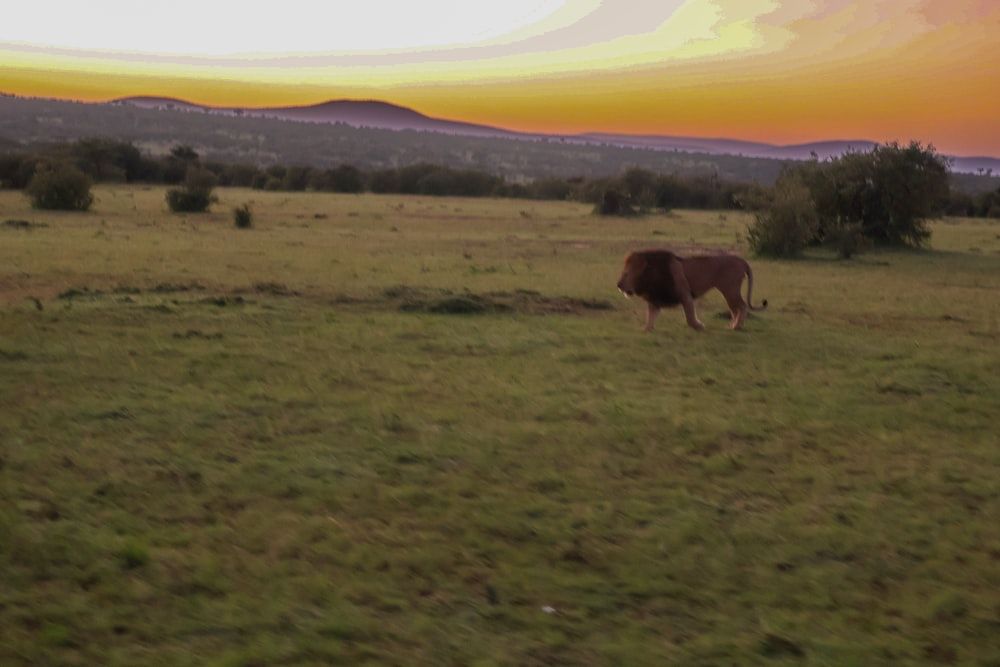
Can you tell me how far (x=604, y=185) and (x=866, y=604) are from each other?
4577 centimetres

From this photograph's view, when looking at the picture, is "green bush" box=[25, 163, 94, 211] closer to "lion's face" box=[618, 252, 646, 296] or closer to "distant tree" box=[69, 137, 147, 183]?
"distant tree" box=[69, 137, 147, 183]

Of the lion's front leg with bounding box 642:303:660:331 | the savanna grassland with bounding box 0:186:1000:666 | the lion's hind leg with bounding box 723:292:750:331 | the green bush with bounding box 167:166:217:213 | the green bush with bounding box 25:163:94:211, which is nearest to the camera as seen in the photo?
the savanna grassland with bounding box 0:186:1000:666

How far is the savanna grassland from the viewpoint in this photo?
4.02 metres

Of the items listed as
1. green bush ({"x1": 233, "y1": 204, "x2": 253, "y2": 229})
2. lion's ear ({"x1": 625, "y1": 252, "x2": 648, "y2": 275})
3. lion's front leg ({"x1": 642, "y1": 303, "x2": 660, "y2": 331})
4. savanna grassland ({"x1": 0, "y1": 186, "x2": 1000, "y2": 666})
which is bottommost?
savanna grassland ({"x1": 0, "y1": 186, "x2": 1000, "y2": 666})

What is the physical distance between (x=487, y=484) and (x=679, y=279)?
576 cm

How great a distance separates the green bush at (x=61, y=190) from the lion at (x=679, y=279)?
24.3 meters

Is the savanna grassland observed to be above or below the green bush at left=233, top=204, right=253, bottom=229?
below

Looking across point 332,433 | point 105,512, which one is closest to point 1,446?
point 105,512

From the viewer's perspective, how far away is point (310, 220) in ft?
99.7

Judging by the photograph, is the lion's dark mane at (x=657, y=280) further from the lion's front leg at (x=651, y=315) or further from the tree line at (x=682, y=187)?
the tree line at (x=682, y=187)

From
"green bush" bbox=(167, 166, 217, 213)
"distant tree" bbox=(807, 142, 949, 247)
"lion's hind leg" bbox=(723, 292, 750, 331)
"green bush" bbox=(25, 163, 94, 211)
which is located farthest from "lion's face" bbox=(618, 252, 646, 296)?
"green bush" bbox=(25, 163, 94, 211)

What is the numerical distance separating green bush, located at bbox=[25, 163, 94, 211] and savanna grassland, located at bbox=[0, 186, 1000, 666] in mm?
18936

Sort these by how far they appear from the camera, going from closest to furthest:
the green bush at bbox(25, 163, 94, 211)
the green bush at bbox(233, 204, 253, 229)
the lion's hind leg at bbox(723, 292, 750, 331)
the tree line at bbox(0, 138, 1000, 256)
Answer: the lion's hind leg at bbox(723, 292, 750, 331)
the tree line at bbox(0, 138, 1000, 256)
the green bush at bbox(233, 204, 253, 229)
the green bush at bbox(25, 163, 94, 211)

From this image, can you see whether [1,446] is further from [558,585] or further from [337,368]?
[558,585]
